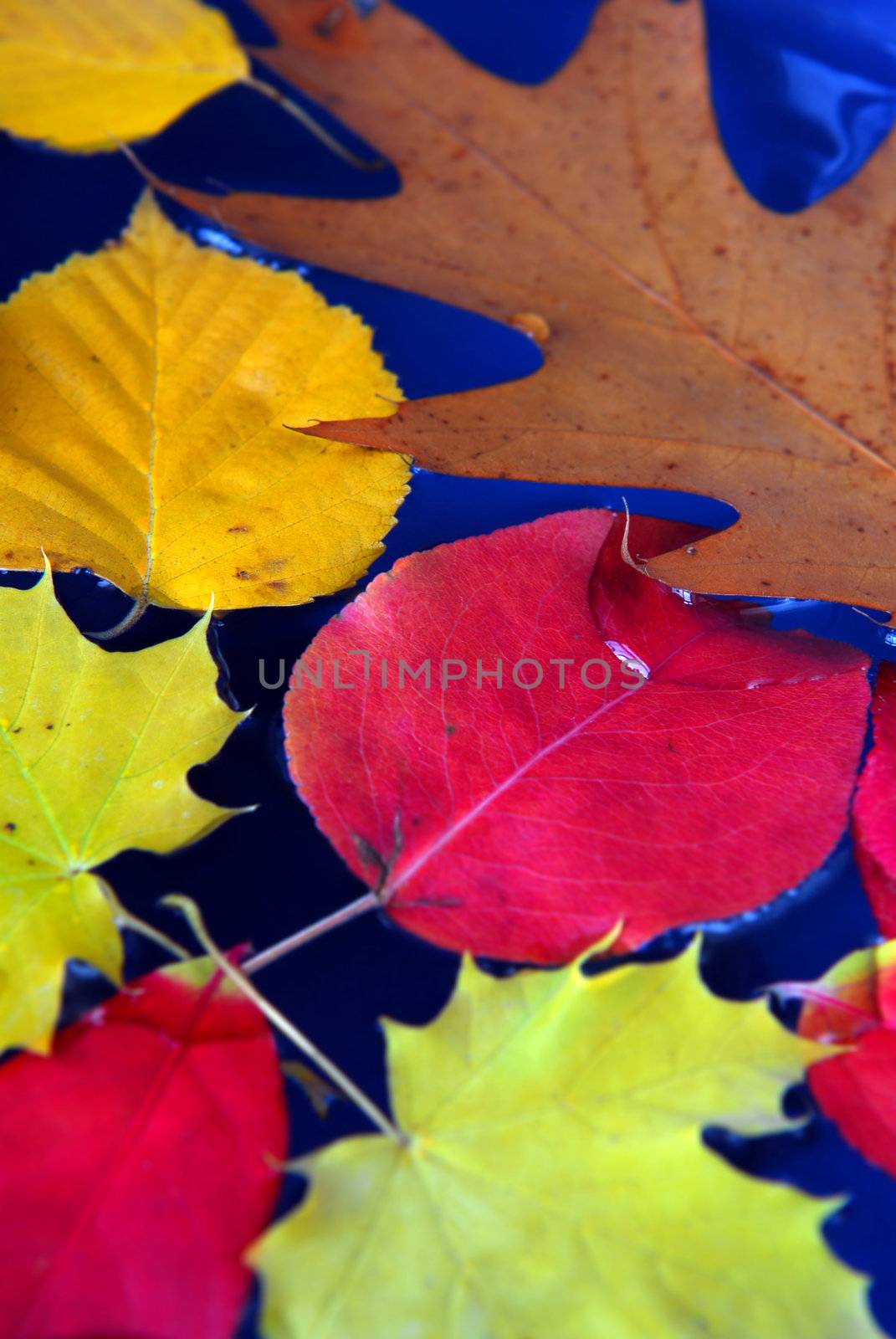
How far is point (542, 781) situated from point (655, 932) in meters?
0.10

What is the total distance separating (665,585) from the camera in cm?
67

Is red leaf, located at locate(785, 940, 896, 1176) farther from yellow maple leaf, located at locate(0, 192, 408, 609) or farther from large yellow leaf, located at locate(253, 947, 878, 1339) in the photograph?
yellow maple leaf, located at locate(0, 192, 408, 609)

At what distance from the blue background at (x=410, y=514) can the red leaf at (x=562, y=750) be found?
0.11 ft

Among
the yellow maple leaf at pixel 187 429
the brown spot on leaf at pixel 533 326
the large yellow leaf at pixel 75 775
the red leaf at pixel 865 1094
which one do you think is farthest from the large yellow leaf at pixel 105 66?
the red leaf at pixel 865 1094

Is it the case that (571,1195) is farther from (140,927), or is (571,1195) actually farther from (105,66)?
(105,66)

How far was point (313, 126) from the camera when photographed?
958 mm

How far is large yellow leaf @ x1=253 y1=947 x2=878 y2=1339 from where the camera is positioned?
16.8 inches

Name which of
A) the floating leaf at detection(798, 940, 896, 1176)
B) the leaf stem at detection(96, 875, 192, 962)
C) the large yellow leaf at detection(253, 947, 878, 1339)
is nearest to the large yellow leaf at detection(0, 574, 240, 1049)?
the leaf stem at detection(96, 875, 192, 962)

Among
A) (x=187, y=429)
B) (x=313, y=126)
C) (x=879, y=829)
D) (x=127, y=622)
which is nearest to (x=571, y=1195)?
(x=879, y=829)

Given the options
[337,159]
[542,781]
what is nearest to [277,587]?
[542,781]

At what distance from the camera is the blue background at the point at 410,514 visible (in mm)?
539

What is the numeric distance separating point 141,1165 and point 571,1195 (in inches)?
7.2

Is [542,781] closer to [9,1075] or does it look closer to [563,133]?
[9,1075]

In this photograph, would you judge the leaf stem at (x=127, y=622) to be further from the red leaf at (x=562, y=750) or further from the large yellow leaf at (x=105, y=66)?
the large yellow leaf at (x=105, y=66)
